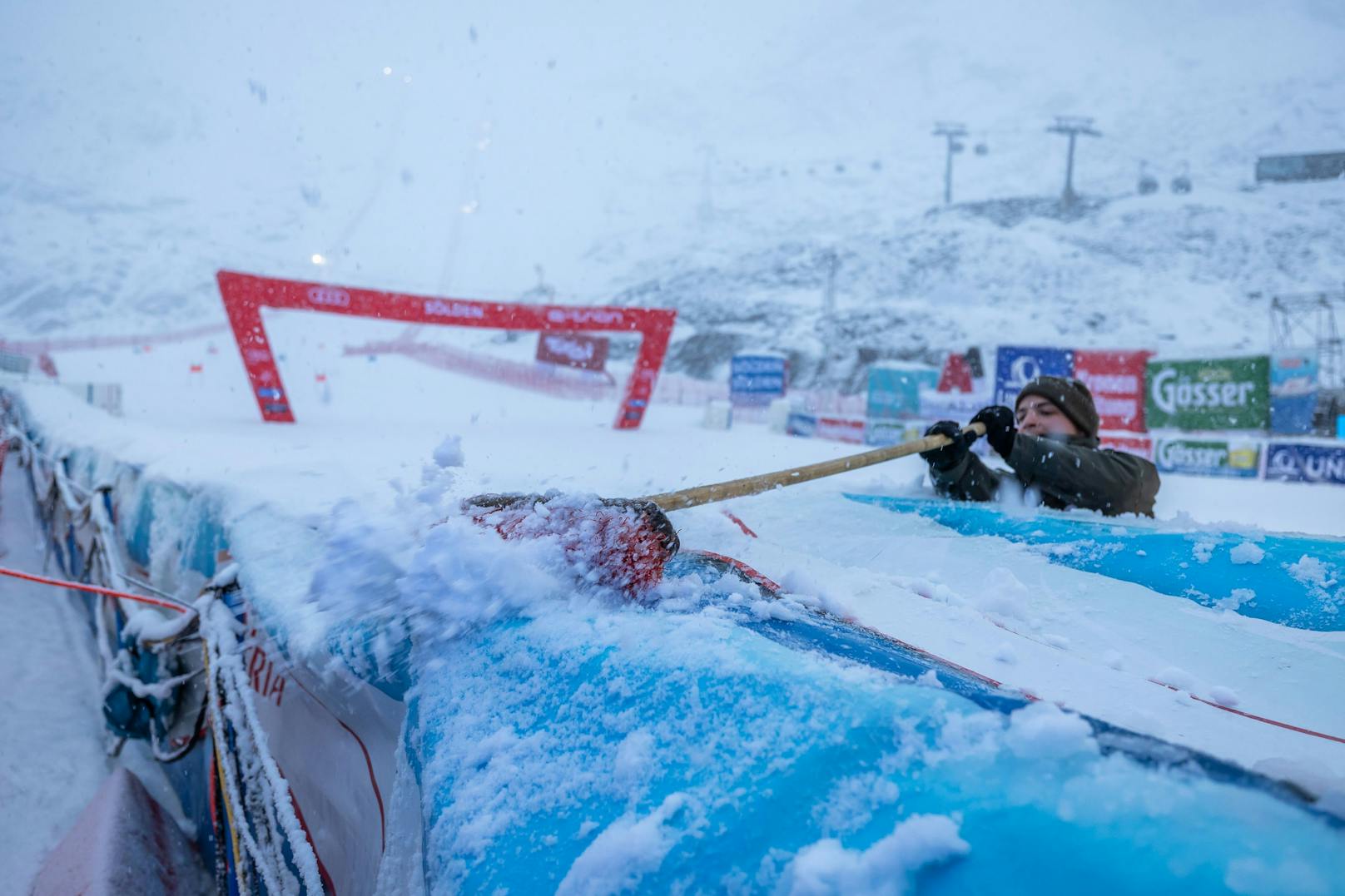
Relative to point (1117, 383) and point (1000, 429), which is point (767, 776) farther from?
point (1117, 383)

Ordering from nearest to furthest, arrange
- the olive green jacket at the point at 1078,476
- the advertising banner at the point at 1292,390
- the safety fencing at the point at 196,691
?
the safety fencing at the point at 196,691 → the olive green jacket at the point at 1078,476 → the advertising banner at the point at 1292,390

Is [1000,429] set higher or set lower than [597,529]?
higher

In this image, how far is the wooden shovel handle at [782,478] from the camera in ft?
6.38

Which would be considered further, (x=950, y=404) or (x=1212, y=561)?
(x=950, y=404)

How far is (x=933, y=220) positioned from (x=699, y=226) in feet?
77.5

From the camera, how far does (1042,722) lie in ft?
2.19

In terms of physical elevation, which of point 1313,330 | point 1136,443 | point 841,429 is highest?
point 1313,330

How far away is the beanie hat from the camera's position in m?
3.03

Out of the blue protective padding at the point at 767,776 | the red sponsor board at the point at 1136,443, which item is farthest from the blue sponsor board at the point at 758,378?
the blue protective padding at the point at 767,776

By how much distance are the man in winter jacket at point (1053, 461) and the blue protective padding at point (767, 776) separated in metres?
1.97

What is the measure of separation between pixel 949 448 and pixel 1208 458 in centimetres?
1105

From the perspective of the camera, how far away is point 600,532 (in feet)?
4.37

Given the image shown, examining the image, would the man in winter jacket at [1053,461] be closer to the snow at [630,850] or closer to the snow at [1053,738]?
the snow at [1053,738]

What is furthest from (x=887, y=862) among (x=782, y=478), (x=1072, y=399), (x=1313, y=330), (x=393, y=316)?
(x=1313, y=330)
